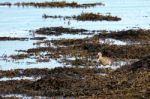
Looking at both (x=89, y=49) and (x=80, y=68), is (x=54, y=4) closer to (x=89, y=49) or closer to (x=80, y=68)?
(x=89, y=49)

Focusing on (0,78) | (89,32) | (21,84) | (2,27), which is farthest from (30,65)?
(2,27)

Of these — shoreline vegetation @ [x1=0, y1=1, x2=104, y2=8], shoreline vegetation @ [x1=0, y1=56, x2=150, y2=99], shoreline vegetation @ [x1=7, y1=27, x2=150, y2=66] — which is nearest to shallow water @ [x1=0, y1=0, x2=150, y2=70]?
shoreline vegetation @ [x1=7, y1=27, x2=150, y2=66]

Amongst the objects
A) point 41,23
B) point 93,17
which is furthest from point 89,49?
point 93,17

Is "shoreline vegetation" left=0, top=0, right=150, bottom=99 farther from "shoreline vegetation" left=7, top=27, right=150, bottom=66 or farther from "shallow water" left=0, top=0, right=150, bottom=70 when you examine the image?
"shallow water" left=0, top=0, right=150, bottom=70

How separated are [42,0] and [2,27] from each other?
32.5m

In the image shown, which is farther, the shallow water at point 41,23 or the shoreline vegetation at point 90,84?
the shallow water at point 41,23

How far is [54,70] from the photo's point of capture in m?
21.8

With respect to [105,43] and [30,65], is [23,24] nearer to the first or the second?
[105,43]

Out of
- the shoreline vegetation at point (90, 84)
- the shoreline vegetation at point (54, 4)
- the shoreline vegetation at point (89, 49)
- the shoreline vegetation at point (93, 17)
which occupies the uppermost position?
the shoreline vegetation at point (90, 84)

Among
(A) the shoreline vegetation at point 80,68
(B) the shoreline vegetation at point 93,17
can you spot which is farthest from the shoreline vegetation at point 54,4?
(A) the shoreline vegetation at point 80,68

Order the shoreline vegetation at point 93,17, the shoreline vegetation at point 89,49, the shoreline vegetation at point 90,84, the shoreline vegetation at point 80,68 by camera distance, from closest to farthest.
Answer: the shoreline vegetation at point 90,84
the shoreline vegetation at point 80,68
the shoreline vegetation at point 89,49
the shoreline vegetation at point 93,17

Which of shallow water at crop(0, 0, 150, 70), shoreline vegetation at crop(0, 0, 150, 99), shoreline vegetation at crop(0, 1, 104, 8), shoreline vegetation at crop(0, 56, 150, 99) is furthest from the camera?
shoreline vegetation at crop(0, 1, 104, 8)

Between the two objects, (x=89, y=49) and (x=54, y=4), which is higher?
(x=89, y=49)

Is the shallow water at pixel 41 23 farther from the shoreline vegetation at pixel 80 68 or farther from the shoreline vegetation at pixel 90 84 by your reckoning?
the shoreline vegetation at pixel 90 84
